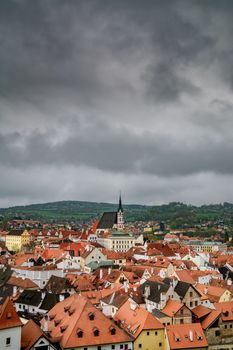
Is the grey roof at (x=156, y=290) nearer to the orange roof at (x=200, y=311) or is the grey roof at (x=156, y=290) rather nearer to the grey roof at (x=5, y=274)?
the orange roof at (x=200, y=311)

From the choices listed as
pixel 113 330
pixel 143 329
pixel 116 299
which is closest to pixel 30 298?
pixel 116 299

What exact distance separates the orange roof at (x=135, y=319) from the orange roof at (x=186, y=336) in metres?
1.70

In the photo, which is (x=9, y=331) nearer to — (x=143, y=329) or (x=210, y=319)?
(x=143, y=329)

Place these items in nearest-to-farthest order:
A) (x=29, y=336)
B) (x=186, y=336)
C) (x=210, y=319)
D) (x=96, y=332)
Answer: (x=29, y=336), (x=96, y=332), (x=186, y=336), (x=210, y=319)

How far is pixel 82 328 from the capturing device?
174 feet

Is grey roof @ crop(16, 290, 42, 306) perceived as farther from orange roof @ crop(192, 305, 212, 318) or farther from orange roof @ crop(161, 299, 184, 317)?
orange roof @ crop(192, 305, 212, 318)

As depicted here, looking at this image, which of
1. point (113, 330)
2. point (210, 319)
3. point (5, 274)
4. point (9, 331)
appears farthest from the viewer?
point (5, 274)

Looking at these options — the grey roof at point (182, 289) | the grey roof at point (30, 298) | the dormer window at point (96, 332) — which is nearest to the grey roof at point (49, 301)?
the grey roof at point (30, 298)

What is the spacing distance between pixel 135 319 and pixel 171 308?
818 centimetres

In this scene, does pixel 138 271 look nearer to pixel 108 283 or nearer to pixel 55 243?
pixel 108 283

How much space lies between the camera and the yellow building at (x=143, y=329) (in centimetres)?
5708

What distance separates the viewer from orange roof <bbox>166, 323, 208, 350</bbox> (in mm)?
57391

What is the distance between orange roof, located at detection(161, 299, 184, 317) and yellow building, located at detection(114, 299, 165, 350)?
5864 mm

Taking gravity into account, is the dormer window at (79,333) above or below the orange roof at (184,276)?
below
